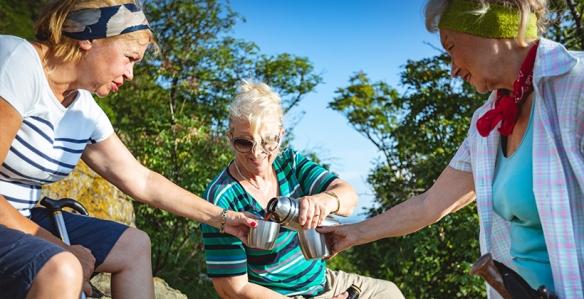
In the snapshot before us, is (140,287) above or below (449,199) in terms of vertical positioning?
below

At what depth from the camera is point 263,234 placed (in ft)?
10.7

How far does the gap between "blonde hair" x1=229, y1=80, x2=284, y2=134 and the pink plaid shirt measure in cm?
141

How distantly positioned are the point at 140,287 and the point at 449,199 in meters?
1.39

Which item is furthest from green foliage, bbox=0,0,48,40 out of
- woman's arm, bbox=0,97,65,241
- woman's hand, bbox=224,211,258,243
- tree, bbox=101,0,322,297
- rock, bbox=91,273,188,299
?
woman's arm, bbox=0,97,65,241

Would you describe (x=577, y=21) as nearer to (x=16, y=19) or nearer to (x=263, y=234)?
(x=263, y=234)

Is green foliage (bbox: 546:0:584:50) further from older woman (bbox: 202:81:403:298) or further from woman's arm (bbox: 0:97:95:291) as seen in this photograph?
woman's arm (bbox: 0:97:95:291)

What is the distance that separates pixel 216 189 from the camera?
3549 mm

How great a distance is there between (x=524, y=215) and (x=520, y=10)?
738 mm

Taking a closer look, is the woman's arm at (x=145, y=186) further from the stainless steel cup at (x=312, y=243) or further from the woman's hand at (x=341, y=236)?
the woman's hand at (x=341, y=236)

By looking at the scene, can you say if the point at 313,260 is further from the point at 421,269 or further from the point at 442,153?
the point at 442,153

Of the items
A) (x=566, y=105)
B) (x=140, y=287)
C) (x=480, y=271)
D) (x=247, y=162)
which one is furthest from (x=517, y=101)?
(x=140, y=287)

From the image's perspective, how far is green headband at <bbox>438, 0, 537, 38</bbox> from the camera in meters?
2.61

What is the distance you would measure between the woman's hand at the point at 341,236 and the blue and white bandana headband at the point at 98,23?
1.31 m

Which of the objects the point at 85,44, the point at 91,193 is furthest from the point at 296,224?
the point at 91,193
